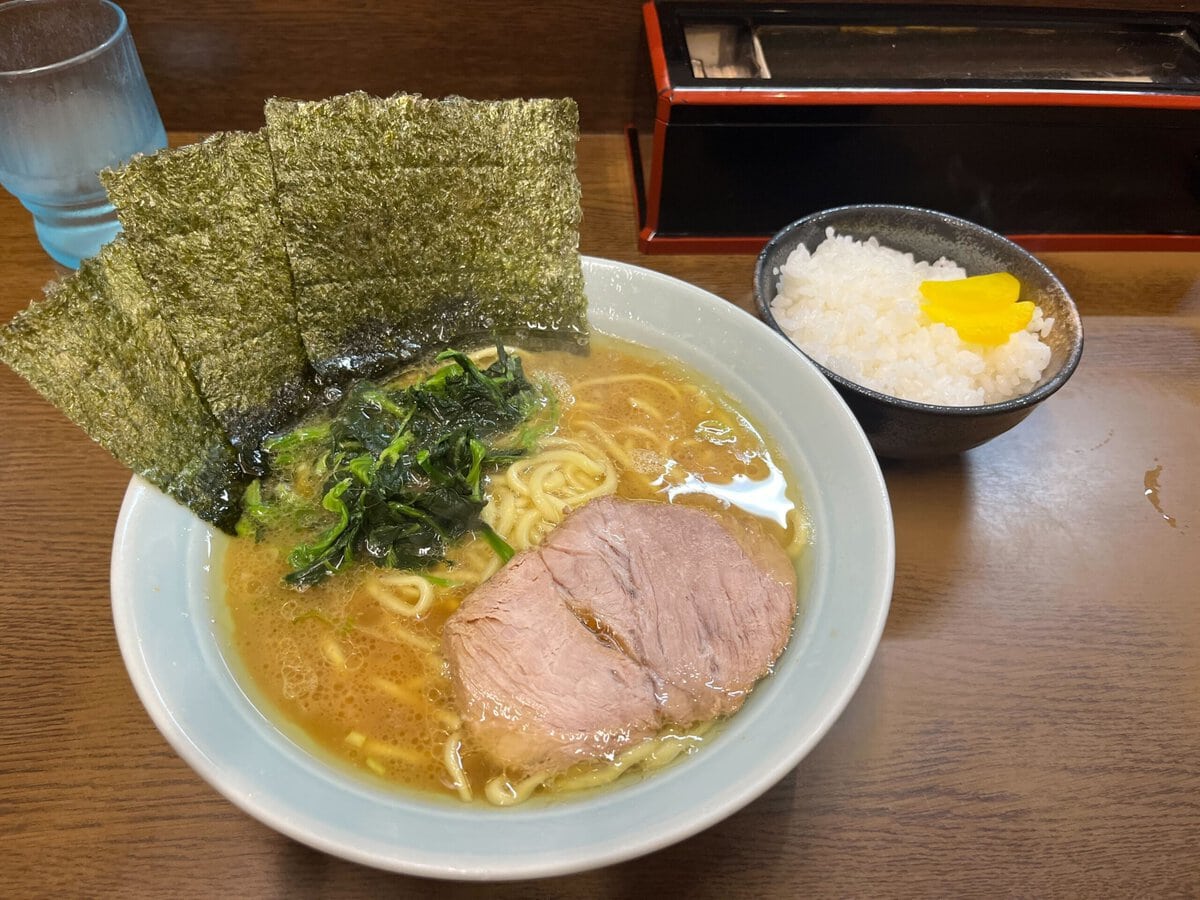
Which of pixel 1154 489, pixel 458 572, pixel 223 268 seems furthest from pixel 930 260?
pixel 223 268

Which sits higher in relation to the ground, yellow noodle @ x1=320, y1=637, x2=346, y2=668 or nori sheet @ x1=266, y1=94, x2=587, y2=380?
nori sheet @ x1=266, y1=94, x2=587, y2=380

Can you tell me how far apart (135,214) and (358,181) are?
0.37 metres

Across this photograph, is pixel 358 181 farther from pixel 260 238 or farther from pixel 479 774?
pixel 479 774

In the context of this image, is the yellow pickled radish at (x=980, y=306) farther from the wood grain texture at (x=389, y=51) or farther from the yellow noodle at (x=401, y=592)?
the yellow noodle at (x=401, y=592)

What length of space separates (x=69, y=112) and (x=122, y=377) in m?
0.97

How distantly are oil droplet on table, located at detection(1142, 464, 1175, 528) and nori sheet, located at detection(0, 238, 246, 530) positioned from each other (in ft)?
6.14

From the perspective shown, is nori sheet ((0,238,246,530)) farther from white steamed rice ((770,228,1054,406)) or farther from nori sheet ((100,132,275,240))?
white steamed rice ((770,228,1054,406))

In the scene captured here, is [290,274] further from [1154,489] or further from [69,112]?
[1154,489]

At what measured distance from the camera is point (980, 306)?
171 centimetres

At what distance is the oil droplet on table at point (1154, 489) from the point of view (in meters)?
1.67

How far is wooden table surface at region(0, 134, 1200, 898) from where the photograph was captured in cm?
117

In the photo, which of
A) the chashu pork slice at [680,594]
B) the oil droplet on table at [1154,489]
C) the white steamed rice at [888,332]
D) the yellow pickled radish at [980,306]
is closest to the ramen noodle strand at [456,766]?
the chashu pork slice at [680,594]

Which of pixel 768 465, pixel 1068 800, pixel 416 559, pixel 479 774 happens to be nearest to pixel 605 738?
pixel 479 774

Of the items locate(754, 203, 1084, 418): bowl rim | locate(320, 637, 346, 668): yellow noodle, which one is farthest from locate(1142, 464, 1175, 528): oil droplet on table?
locate(320, 637, 346, 668): yellow noodle
